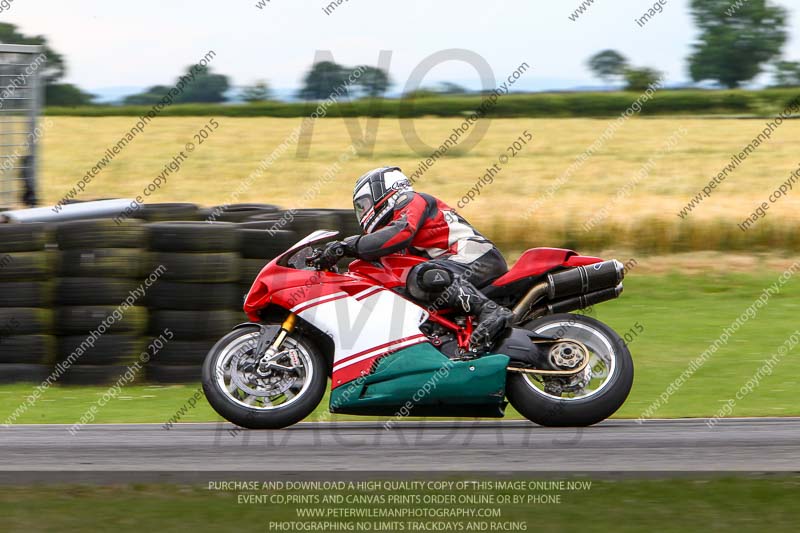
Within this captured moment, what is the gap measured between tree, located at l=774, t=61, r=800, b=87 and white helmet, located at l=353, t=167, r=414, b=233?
3518 cm

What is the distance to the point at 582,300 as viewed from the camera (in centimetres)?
694

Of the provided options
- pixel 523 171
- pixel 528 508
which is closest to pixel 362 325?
pixel 528 508

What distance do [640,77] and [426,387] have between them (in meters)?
32.9

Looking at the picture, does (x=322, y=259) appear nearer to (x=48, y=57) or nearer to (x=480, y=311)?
(x=480, y=311)

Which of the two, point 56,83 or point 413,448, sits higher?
point 413,448

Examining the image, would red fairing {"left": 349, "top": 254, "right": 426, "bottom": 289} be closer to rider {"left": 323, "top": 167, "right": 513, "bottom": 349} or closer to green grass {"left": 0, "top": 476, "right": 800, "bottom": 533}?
rider {"left": 323, "top": 167, "right": 513, "bottom": 349}

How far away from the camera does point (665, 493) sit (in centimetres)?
530

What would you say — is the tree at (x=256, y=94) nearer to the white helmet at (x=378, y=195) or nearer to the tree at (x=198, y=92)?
the tree at (x=198, y=92)

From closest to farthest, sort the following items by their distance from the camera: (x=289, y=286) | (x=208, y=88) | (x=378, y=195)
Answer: (x=289, y=286), (x=378, y=195), (x=208, y=88)

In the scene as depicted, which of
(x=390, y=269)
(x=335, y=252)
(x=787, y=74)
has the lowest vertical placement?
(x=787, y=74)

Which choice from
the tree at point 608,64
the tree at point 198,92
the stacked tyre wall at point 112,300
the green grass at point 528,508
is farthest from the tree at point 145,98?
the green grass at point 528,508

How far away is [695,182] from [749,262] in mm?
7461

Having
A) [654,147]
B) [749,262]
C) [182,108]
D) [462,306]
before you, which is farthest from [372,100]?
[462,306]

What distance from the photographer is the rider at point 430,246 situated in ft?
22.4
